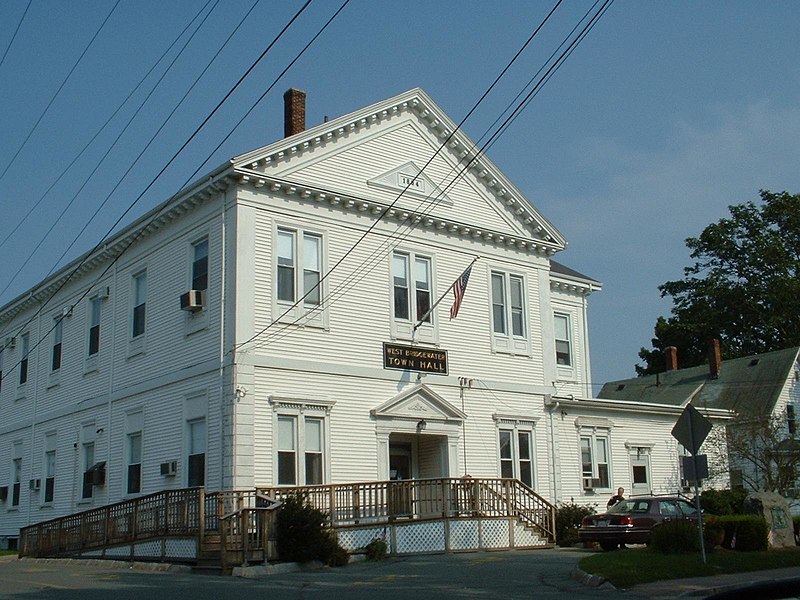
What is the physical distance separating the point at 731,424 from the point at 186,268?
23.4 m

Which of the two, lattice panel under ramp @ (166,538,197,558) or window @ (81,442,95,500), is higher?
window @ (81,442,95,500)

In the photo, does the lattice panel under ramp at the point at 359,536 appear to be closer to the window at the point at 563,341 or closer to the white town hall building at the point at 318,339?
the white town hall building at the point at 318,339

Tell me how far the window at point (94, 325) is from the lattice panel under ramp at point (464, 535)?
1287 cm

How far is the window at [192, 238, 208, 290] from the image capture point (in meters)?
25.6

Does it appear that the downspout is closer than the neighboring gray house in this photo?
Yes

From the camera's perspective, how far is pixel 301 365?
81.5ft

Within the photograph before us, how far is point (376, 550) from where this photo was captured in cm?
2253

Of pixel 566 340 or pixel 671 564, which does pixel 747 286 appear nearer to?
pixel 566 340

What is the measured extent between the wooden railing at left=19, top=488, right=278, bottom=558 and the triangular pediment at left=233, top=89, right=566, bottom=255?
8084 millimetres

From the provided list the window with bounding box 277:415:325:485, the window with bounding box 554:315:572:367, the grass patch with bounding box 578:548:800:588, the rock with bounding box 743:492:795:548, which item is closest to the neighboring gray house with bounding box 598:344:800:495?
the window with bounding box 554:315:572:367

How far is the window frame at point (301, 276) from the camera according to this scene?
25.1m

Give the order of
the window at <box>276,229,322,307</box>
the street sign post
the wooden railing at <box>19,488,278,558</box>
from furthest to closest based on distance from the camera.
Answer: the window at <box>276,229,322,307</box> < the wooden railing at <box>19,488,278,558</box> < the street sign post

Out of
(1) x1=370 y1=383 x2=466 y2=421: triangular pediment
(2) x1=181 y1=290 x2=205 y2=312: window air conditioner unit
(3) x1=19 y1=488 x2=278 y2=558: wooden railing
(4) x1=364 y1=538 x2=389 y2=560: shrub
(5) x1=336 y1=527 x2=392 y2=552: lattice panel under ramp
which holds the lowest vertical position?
(4) x1=364 y1=538 x2=389 y2=560: shrub

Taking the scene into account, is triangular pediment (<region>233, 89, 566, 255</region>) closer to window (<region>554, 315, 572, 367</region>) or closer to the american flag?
the american flag
